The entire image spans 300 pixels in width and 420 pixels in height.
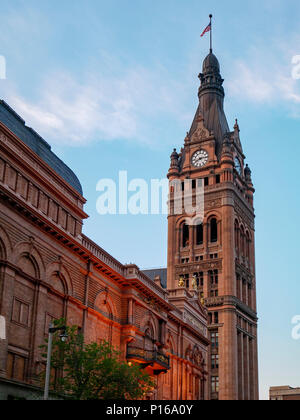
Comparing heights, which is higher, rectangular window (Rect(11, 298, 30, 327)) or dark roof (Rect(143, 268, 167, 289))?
dark roof (Rect(143, 268, 167, 289))

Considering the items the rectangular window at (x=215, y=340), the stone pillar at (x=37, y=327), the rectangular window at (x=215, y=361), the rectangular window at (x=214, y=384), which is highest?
the rectangular window at (x=215, y=340)

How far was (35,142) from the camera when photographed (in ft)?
153

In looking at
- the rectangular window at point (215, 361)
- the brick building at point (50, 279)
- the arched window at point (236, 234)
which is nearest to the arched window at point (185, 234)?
the arched window at point (236, 234)

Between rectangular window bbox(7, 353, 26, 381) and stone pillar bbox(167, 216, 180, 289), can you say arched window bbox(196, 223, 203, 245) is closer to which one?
stone pillar bbox(167, 216, 180, 289)

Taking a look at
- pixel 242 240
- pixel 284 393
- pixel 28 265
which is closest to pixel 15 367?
pixel 28 265

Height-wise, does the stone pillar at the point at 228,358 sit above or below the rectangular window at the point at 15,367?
above

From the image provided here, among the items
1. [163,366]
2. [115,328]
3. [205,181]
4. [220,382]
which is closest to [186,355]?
[163,366]

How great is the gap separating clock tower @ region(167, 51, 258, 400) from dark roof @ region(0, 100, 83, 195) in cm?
7094

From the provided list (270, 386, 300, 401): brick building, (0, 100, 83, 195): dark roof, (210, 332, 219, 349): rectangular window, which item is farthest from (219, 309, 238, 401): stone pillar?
(0, 100, 83, 195): dark roof

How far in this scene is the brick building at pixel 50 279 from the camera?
39406mm

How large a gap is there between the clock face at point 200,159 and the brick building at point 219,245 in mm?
86

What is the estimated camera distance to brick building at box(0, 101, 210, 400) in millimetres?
39406

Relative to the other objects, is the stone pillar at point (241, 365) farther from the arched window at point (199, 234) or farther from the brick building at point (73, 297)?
Answer: the arched window at point (199, 234)

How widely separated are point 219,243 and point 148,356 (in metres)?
69.2
